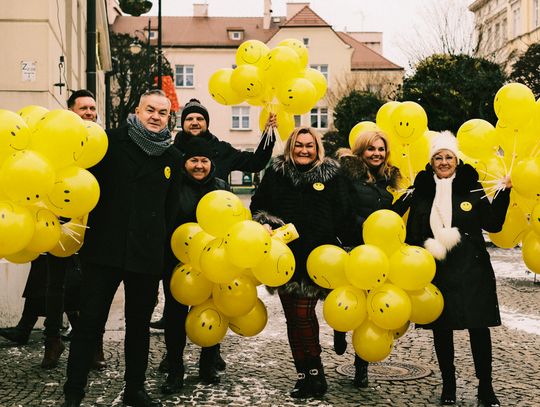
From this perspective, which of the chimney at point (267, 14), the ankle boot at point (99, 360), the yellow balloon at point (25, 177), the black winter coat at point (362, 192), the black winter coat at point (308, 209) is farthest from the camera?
the chimney at point (267, 14)

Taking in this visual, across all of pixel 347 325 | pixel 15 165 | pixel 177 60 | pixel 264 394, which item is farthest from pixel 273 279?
pixel 177 60

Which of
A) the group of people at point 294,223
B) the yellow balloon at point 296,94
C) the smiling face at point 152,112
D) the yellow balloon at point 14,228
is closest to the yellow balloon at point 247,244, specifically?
the group of people at point 294,223

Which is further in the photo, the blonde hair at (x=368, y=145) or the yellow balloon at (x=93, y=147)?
Result: the blonde hair at (x=368, y=145)

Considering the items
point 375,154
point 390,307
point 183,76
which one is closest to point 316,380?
point 390,307

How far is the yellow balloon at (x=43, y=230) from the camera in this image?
15.0 feet

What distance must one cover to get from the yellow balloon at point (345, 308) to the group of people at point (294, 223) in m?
0.24

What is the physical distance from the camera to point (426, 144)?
606cm

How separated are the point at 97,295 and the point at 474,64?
16913 millimetres

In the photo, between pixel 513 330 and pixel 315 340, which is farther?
pixel 513 330

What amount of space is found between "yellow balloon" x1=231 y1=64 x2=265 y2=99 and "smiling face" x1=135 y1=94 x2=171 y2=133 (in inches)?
47.3

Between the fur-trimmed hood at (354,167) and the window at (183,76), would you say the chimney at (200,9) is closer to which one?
the window at (183,76)

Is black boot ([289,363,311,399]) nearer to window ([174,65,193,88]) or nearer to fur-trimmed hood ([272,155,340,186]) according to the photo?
fur-trimmed hood ([272,155,340,186])

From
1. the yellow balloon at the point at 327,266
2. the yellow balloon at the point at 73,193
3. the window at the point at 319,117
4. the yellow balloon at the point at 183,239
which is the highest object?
the window at the point at 319,117

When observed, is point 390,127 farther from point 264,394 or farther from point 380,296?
point 264,394
